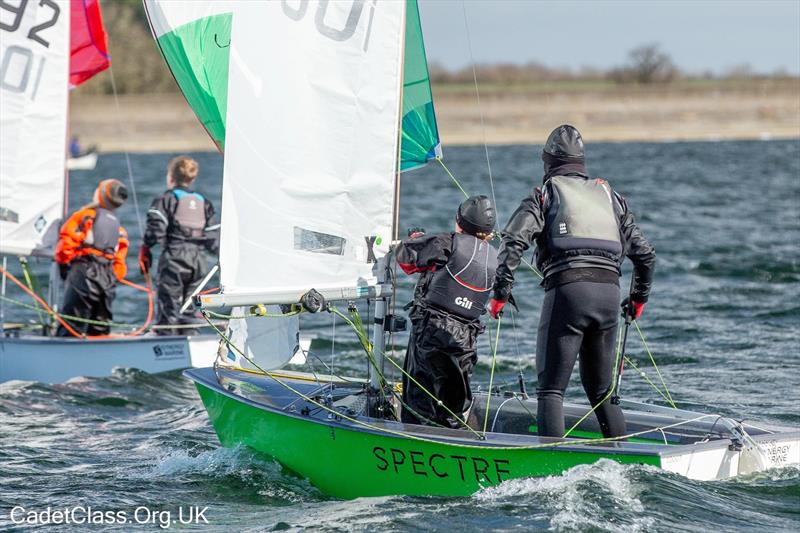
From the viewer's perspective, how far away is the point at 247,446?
246 inches

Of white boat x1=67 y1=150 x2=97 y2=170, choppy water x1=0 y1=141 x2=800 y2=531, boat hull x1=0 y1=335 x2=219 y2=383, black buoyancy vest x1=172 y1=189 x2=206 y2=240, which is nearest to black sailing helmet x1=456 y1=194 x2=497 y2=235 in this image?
choppy water x1=0 y1=141 x2=800 y2=531

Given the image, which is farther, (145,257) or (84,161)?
(84,161)

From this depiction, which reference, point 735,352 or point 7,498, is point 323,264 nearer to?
point 7,498

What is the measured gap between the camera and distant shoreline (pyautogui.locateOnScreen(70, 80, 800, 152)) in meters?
49.6

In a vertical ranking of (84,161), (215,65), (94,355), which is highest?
(84,161)

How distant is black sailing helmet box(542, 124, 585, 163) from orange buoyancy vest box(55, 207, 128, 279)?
429cm

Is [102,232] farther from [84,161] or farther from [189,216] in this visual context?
[84,161]

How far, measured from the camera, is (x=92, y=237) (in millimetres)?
8586

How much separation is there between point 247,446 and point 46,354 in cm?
287

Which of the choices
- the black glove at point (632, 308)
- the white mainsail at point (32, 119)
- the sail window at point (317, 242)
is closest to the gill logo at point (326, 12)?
the sail window at point (317, 242)

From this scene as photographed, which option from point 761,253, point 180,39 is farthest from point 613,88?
point 180,39

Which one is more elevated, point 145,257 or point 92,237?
point 92,237

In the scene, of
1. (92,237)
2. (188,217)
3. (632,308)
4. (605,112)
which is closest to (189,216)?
(188,217)

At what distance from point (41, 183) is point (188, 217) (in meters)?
1.30
